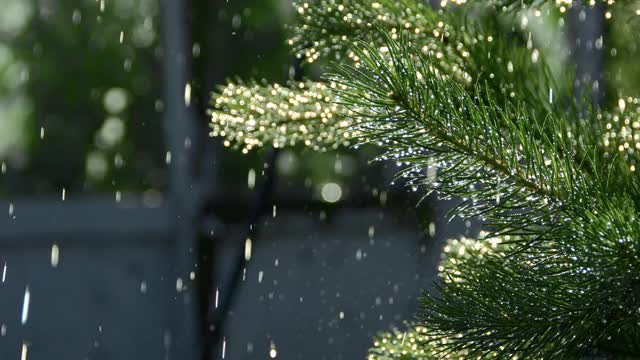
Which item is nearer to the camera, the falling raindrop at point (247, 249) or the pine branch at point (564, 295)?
the pine branch at point (564, 295)

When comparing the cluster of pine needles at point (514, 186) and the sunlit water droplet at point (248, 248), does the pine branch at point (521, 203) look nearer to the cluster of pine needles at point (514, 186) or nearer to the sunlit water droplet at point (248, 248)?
the cluster of pine needles at point (514, 186)

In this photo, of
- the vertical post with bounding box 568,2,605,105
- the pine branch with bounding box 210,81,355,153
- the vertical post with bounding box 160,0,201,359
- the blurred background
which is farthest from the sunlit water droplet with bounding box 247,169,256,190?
the pine branch with bounding box 210,81,355,153

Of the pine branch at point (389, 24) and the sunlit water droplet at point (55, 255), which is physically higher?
the pine branch at point (389, 24)

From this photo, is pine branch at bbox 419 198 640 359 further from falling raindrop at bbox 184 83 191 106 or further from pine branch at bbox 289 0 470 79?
falling raindrop at bbox 184 83 191 106

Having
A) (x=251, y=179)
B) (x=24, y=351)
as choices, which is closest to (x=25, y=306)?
(x=24, y=351)

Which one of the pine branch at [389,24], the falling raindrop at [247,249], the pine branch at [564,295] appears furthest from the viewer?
the falling raindrop at [247,249]

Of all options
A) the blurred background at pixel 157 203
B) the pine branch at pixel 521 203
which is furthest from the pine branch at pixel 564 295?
the blurred background at pixel 157 203

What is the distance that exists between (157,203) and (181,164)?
16 centimetres

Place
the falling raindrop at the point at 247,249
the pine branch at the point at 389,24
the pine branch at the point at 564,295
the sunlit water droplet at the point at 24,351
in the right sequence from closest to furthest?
1. the pine branch at the point at 564,295
2. the pine branch at the point at 389,24
3. the sunlit water droplet at the point at 24,351
4. the falling raindrop at the point at 247,249

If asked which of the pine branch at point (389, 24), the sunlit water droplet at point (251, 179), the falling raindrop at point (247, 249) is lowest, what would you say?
the falling raindrop at point (247, 249)

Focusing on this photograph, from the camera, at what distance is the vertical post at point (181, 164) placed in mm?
2617

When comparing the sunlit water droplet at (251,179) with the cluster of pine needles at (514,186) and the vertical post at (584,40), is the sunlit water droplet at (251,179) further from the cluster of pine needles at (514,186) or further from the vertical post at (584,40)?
the cluster of pine needles at (514,186)

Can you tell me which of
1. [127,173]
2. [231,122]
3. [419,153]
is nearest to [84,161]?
[127,173]

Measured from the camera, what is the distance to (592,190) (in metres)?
0.60
